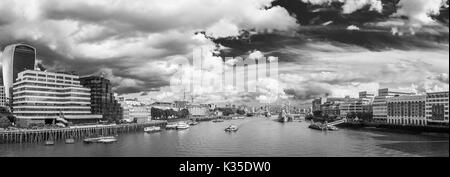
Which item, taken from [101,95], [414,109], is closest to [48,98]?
[101,95]

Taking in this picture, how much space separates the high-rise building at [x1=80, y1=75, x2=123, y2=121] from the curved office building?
26.5 m

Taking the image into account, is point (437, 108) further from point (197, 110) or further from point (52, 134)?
point (197, 110)

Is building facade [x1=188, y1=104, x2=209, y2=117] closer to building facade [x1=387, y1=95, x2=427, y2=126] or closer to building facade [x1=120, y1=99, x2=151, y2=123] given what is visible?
building facade [x1=120, y1=99, x2=151, y2=123]

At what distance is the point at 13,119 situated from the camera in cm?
6119

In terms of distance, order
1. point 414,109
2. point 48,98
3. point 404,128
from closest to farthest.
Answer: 1. point 404,128
2. point 414,109
3. point 48,98

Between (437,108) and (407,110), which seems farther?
(407,110)

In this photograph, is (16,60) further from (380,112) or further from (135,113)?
(380,112)

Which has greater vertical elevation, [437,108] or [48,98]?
[48,98]

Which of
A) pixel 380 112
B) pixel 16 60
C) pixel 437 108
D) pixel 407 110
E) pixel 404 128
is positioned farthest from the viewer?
pixel 16 60

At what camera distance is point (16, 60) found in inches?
4067

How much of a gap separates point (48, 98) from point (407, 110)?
50132mm

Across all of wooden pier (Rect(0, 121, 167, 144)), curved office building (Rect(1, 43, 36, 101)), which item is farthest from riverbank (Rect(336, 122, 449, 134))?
curved office building (Rect(1, 43, 36, 101))

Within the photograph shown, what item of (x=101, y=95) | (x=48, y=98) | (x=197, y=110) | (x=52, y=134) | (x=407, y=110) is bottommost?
(x=197, y=110)
